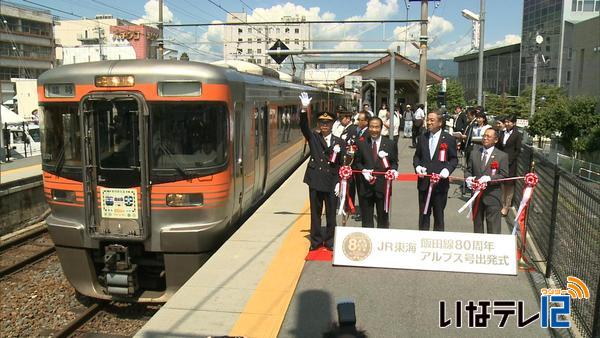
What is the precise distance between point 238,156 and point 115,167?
5.78 feet

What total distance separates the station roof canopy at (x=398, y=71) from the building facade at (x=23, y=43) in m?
57.5

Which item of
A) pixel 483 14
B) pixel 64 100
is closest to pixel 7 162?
pixel 64 100

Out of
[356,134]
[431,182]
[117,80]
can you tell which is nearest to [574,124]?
[356,134]

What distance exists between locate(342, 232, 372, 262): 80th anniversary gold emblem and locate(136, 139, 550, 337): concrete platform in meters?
0.18

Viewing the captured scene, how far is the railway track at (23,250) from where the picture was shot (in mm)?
9461

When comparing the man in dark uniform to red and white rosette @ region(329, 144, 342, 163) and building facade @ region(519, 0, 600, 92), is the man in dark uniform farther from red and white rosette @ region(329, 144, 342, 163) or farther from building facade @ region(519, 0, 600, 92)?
building facade @ region(519, 0, 600, 92)

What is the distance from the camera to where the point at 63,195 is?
6895mm

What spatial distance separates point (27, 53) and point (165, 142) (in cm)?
8372

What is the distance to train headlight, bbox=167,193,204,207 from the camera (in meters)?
6.66

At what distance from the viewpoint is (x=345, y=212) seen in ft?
27.1

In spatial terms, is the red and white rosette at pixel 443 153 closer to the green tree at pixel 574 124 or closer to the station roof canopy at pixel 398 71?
the station roof canopy at pixel 398 71

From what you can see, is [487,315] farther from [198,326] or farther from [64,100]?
[64,100]

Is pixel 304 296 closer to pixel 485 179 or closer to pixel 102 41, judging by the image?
pixel 485 179
